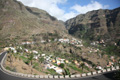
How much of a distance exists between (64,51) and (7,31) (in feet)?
196

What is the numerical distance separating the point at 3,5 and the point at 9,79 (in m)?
143

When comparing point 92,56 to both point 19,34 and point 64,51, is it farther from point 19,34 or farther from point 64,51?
point 19,34

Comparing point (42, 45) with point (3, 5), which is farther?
point (3, 5)

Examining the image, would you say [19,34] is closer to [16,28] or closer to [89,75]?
[16,28]

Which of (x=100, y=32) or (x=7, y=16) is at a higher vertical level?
(x=7, y=16)

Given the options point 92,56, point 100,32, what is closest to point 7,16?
point 92,56

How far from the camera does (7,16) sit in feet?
364

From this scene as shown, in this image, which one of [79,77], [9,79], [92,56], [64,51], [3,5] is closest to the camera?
[79,77]

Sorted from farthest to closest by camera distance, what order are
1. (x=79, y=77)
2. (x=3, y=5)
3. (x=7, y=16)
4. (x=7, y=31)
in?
(x=3, y=5)
(x=7, y=16)
(x=7, y=31)
(x=79, y=77)

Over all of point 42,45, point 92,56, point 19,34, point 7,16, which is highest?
point 7,16

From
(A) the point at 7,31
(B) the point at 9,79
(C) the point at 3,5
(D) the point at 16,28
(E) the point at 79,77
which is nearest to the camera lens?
(E) the point at 79,77

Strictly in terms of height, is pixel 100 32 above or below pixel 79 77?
above

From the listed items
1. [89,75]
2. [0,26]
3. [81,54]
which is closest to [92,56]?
[81,54]

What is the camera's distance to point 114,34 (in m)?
131
